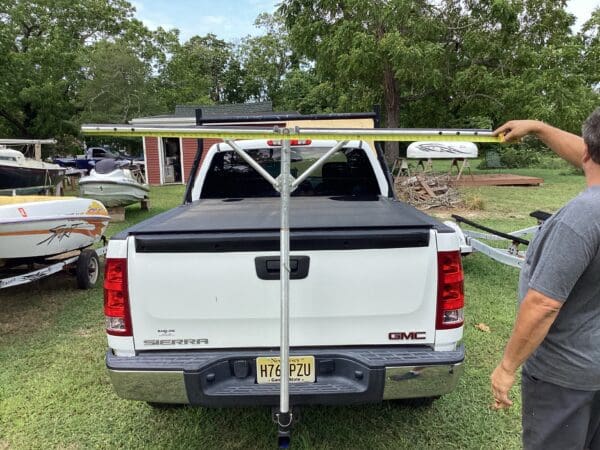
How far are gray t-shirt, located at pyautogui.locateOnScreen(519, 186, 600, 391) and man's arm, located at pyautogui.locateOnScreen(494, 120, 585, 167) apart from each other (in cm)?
68

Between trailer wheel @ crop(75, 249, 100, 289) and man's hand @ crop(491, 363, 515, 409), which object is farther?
trailer wheel @ crop(75, 249, 100, 289)

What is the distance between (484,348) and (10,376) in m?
4.14

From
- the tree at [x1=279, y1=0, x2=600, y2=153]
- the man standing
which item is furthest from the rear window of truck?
the tree at [x1=279, y1=0, x2=600, y2=153]

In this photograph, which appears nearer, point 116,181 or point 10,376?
point 10,376

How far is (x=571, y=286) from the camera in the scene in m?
1.54

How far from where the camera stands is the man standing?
1.52m

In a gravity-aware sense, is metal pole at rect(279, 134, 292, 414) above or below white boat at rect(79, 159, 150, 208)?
above

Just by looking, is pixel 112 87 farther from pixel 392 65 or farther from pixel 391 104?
pixel 392 65

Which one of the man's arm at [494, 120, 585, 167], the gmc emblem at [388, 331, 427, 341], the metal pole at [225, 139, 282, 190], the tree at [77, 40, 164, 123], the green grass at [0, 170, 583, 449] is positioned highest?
the tree at [77, 40, 164, 123]

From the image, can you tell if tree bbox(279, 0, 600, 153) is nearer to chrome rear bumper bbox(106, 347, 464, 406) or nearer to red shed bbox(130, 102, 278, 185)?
red shed bbox(130, 102, 278, 185)

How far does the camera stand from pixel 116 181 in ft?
36.8

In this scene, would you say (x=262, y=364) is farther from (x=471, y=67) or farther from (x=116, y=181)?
(x=471, y=67)

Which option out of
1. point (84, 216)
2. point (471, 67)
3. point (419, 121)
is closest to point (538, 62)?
point (471, 67)

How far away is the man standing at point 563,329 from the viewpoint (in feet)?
4.99
